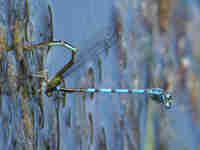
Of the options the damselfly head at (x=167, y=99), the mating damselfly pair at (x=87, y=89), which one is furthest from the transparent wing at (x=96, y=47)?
the damselfly head at (x=167, y=99)

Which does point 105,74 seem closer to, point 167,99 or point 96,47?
point 96,47

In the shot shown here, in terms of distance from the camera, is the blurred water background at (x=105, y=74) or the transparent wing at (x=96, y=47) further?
the transparent wing at (x=96, y=47)

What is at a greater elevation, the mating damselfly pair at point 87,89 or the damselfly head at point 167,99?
the mating damselfly pair at point 87,89

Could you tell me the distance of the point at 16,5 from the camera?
1.08 m

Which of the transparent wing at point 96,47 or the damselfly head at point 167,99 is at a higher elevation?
the transparent wing at point 96,47

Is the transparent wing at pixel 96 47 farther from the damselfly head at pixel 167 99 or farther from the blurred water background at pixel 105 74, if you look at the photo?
the damselfly head at pixel 167 99

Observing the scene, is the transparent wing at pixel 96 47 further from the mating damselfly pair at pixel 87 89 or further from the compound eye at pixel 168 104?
the compound eye at pixel 168 104

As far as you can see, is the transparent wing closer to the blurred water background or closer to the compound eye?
the blurred water background

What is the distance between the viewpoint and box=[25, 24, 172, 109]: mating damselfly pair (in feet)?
2.44

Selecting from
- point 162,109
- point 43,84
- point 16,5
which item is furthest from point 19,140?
point 162,109

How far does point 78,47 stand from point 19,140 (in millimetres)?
522

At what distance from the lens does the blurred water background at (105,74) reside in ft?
2.27

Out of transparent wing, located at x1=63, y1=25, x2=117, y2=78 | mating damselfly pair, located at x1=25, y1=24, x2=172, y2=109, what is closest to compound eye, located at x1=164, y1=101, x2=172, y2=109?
mating damselfly pair, located at x1=25, y1=24, x2=172, y2=109

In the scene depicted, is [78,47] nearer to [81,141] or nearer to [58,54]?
[58,54]
